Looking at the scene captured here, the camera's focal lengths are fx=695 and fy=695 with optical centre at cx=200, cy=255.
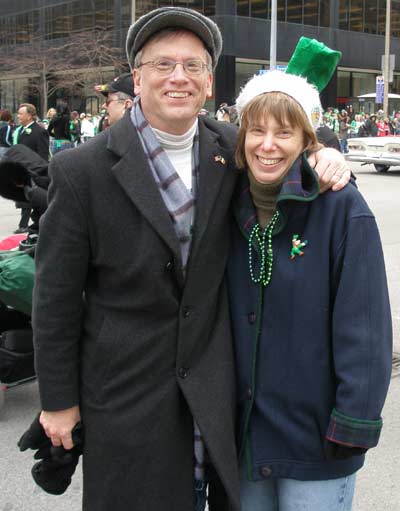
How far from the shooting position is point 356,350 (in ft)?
6.14

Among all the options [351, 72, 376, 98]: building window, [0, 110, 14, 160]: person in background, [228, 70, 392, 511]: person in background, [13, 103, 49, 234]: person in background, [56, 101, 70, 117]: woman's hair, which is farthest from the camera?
[351, 72, 376, 98]: building window

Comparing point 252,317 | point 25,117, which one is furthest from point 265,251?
point 25,117

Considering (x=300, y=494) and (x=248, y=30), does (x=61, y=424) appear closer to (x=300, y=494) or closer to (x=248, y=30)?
(x=300, y=494)

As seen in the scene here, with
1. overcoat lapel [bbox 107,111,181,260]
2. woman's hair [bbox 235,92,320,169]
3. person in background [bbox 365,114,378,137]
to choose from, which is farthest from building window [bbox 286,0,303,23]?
overcoat lapel [bbox 107,111,181,260]

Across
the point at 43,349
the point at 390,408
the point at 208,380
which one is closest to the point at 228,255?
the point at 208,380

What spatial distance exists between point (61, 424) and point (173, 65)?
1.09m

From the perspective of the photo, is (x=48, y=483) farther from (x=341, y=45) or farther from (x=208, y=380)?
(x=341, y=45)

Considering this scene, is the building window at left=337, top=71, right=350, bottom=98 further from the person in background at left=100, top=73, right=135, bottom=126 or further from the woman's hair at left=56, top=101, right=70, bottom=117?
the person in background at left=100, top=73, right=135, bottom=126

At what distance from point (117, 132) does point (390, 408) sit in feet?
9.70

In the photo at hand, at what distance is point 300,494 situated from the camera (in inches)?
78.2

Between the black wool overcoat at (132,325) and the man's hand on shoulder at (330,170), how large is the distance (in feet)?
0.87

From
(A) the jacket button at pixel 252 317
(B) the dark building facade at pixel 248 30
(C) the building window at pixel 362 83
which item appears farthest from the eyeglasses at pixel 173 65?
(C) the building window at pixel 362 83

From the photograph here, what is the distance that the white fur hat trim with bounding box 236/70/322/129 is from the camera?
2018 mm

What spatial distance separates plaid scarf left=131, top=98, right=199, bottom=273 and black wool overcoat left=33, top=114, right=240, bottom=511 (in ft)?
0.12
